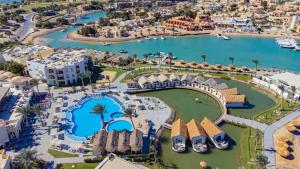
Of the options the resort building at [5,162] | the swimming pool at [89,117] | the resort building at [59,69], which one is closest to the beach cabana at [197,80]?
the swimming pool at [89,117]

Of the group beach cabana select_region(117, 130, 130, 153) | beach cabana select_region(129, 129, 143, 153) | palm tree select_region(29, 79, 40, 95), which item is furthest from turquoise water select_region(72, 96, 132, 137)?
palm tree select_region(29, 79, 40, 95)

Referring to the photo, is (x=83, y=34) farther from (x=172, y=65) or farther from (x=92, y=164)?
(x=92, y=164)

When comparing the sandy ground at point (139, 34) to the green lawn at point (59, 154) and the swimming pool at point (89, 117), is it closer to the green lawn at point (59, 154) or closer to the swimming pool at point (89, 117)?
the swimming pool at point (89, 117)

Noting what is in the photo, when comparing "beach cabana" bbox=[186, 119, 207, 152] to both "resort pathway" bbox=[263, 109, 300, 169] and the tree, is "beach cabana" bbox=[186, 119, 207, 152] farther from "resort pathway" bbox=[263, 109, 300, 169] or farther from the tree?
the tree

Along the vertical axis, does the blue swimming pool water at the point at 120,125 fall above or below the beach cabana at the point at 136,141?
below

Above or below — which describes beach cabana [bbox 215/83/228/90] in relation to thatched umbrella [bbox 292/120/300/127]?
above

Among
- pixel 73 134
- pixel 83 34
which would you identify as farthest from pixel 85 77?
pixel 83 34
